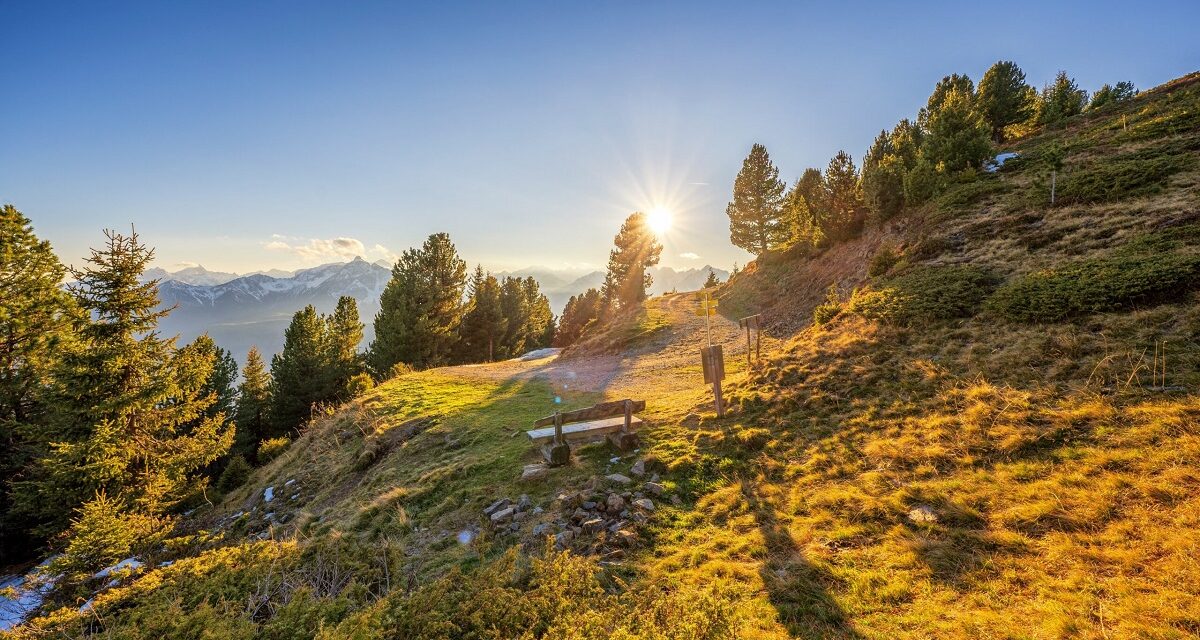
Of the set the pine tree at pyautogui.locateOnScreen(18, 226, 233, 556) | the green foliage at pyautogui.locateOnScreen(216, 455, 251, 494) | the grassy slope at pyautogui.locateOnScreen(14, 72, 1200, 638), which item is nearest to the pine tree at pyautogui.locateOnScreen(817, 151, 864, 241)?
the grassy slope at pyautogui.locateOnScreen(14, 72, 1200, 638)

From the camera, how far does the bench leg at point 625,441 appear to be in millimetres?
9266

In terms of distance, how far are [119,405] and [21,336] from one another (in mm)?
10507

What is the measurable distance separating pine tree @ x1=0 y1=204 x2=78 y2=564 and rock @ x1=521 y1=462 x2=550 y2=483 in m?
20.9

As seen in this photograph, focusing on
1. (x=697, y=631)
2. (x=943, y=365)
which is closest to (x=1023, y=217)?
(x=943, y=365)

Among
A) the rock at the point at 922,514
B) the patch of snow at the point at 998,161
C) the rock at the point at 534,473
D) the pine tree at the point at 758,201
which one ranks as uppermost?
the pine tree at the point at 758,201

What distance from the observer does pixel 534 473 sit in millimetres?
8703

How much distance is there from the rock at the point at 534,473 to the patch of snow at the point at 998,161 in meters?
27.1

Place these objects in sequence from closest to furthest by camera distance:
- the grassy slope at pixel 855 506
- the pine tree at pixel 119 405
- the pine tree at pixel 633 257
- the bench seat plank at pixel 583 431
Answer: the grassy slope at pixel 855 506 → the bench seat plank at pixel 583 431 → the pine tree at pixel 119 405 → the pine tree at pixel 633 257

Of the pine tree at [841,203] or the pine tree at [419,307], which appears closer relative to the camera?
the pine tree at [841,203]

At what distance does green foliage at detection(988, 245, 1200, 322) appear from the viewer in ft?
27.3

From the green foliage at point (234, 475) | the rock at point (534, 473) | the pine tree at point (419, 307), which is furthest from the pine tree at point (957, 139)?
the green foliage at point (234, 475)

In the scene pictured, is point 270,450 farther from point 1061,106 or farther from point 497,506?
point 1061,106

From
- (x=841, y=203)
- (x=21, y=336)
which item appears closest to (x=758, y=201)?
(x=841, y=203)

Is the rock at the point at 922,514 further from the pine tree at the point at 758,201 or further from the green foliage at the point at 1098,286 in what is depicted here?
the pine tree at the point at 758,201
